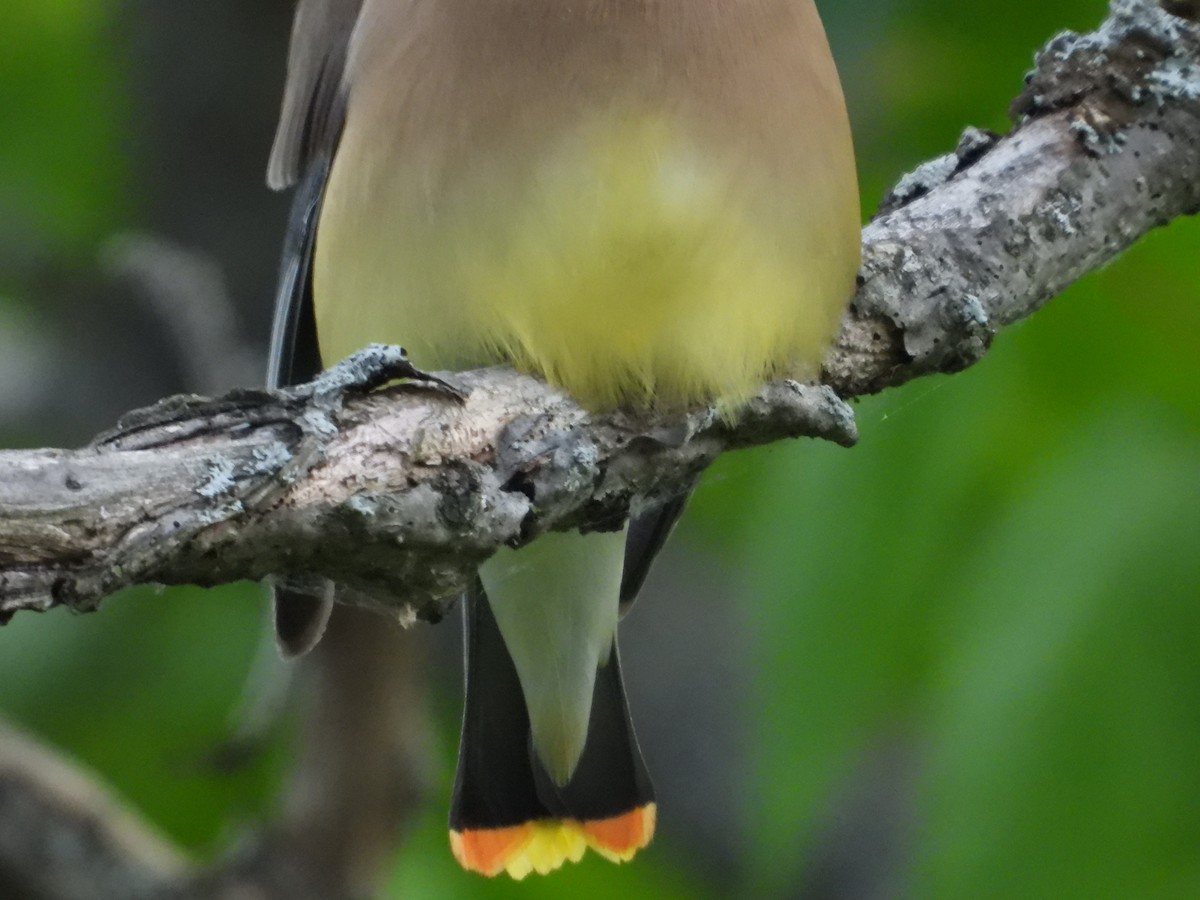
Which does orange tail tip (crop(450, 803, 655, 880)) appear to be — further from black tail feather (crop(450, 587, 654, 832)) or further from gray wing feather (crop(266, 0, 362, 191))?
gray wing feather (crop(266, 0, 362, 191))

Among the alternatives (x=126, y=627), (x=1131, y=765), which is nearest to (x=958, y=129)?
(x=1131, y=765)

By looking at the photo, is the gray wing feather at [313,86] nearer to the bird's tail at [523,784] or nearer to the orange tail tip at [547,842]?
the bird's tail at [523,784]

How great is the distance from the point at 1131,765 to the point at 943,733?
0.92 feet

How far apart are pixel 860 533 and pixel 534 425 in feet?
2.35

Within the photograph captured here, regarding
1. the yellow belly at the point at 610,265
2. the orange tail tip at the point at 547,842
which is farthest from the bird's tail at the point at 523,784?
the yellow belly at the point at 610,265

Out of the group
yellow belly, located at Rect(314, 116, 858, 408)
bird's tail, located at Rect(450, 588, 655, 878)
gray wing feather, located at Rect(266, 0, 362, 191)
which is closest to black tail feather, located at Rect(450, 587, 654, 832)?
bird's tail, located at Rect(450, 588, 655, 878)

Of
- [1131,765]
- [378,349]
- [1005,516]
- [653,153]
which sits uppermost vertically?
[653,153]

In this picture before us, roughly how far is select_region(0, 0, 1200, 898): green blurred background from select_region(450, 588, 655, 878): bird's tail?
0.08 metres

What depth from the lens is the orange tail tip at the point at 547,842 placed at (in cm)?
347

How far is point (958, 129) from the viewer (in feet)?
10.9

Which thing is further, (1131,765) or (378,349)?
(1131,765)

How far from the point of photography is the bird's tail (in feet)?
11.4

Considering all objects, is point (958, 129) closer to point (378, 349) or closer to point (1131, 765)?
point (1131, 765)

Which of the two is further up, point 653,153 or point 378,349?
point 653,153
